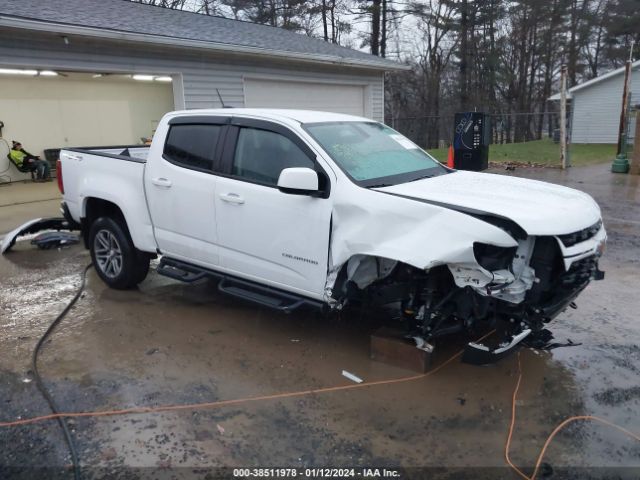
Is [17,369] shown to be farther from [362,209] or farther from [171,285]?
[362,209]

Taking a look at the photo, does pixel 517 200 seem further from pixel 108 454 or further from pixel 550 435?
pixel 108 454

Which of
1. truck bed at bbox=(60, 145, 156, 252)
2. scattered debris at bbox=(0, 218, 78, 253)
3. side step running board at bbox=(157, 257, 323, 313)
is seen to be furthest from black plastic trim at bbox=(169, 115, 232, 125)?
scattered debris at bbox=(0, 218, 78, 253)

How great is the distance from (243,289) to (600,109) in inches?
1089

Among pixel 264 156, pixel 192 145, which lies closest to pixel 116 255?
pixel 192 145

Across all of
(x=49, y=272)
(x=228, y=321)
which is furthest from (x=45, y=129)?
(x=228, y=321)

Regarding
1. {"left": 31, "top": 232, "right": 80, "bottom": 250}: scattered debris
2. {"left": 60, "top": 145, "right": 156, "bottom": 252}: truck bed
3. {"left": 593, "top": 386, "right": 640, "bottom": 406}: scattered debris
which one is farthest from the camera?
{"left": 31, "top": 232, "right": 80, "bottom": 250}: scattered debris

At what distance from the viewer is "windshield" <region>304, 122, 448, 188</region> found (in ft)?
13.4

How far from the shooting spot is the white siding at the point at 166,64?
8.83m

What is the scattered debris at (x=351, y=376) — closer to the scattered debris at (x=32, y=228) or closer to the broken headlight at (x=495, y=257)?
the broken headlight at (x=495, y=257)

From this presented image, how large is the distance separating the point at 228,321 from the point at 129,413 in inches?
63.7

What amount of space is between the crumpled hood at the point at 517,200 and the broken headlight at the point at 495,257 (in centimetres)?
21

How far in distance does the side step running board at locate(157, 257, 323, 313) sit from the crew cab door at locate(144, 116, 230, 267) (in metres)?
0.09

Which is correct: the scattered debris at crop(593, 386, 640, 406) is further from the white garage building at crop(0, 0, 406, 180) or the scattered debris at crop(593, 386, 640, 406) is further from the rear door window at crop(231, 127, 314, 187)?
the white garage building at crop(0, 0, 406, 180)

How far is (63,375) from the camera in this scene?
13.3 ft
